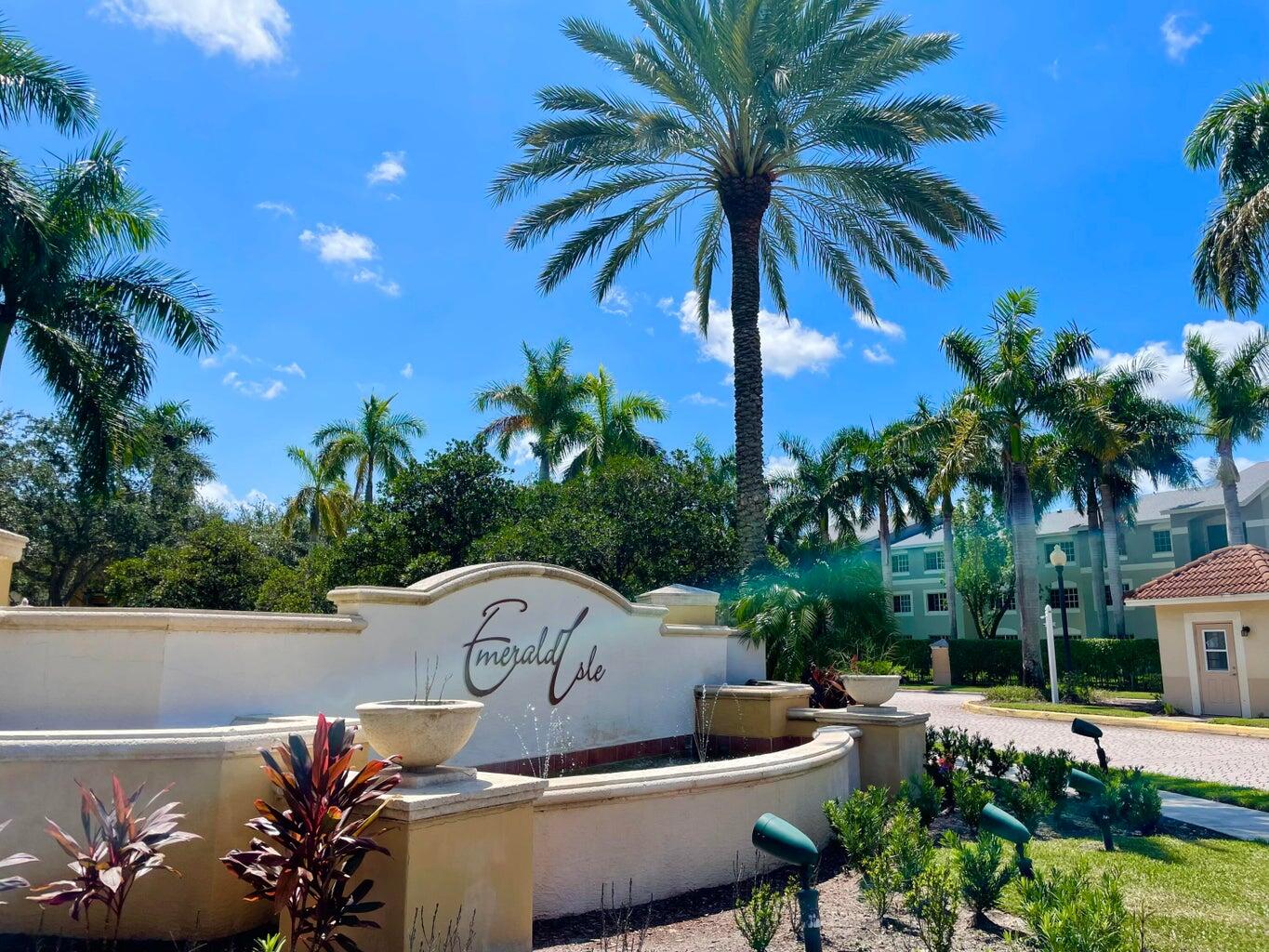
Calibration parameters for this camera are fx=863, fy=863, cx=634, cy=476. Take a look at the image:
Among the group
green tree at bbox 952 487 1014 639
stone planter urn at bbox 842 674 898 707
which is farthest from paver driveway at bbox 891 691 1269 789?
green tree at bbox 952 487 1014 639

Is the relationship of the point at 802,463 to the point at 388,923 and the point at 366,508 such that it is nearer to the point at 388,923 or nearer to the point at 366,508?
the point at 366,508

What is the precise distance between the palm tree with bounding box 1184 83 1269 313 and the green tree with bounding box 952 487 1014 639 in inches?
1205

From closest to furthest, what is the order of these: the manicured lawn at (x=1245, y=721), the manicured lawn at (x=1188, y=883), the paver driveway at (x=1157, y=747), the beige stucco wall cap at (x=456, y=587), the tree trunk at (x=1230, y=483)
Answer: the manicured lawn at (x=1188, y=883), the beige stucco wall cap at (x=456, y=587), the paver driveway at (x=1157, y=747), the manicured lawn at (x=1245, y=721), the tree trunk at (x=1230, y=483)

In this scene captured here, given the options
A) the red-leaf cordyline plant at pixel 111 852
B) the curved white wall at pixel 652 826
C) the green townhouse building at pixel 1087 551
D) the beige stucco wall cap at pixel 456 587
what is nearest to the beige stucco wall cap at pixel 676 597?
the beige stucco wall cap at pixel 456 587

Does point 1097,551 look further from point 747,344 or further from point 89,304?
point 89,304

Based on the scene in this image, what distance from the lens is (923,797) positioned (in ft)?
29.7

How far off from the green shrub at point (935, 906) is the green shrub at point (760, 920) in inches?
34.3

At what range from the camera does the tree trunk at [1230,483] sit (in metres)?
30.5

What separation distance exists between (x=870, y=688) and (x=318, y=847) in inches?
305

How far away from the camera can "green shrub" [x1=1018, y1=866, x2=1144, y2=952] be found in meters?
4.27

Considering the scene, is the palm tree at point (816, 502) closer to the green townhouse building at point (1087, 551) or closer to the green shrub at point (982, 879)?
the green townhouse building at point (1087, 551)

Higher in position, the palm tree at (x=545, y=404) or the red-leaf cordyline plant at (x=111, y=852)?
the palm tree at (x=545, y=404)

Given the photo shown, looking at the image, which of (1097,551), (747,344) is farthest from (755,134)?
(1097,551)

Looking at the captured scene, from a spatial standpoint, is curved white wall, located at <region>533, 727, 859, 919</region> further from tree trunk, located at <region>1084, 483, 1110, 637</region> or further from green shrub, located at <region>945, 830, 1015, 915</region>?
tree trunk, located at <region>1084, 483, 1110, 637</region>
